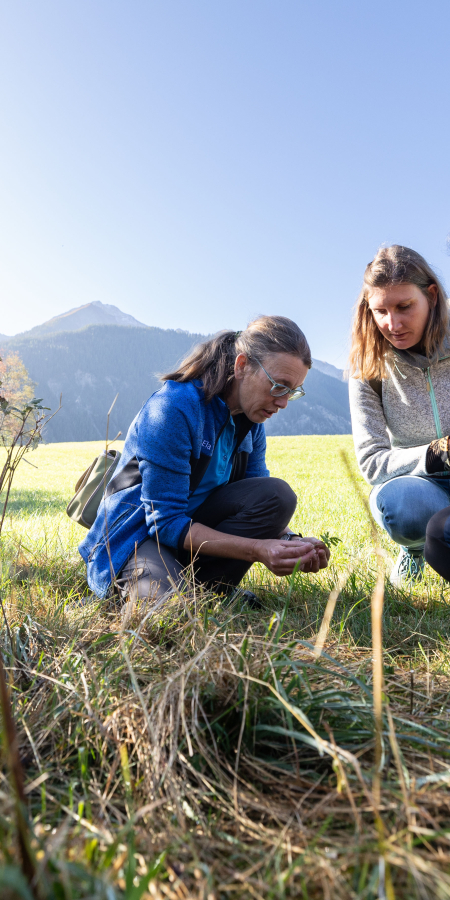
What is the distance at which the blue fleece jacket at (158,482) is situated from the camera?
2584 millimetres

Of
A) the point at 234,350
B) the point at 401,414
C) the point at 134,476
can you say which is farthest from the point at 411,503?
the point at 134,476

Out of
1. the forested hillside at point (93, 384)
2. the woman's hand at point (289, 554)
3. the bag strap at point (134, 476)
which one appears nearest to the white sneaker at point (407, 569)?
the woman's hand at point (289, 554)

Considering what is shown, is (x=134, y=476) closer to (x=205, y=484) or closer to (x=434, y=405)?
(x=205, y=484)

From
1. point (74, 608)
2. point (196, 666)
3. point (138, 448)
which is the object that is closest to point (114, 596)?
point (74, 608)

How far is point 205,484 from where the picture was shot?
303cm

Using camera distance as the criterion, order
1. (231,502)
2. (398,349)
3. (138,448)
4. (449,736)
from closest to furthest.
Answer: (449,736)
(138,448)
(231,502)
(398,349)

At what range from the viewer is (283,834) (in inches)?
36.8

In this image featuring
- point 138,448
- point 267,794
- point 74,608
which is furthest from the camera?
point 138,448

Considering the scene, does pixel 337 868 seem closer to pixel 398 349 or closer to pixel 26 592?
pixel 26 592

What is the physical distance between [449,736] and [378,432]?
7.71 ft

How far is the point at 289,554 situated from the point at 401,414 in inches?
62.4

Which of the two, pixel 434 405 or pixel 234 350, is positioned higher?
pixel 234 350

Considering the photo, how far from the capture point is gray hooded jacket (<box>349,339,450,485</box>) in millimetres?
3240

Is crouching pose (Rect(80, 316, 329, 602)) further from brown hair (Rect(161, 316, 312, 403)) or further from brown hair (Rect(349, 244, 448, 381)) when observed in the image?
brown hair (Rect(349, 244, 448, 381))
